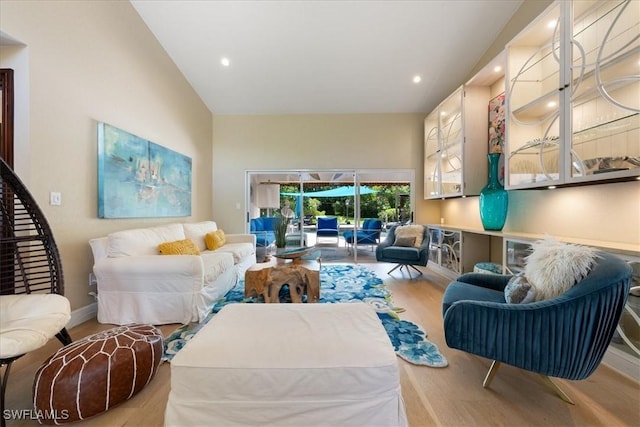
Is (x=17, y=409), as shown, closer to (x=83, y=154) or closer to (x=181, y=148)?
(x=83, y=154)

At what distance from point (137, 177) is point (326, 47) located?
3.28 metres

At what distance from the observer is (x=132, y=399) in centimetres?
147

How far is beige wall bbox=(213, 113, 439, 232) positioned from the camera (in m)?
5.36

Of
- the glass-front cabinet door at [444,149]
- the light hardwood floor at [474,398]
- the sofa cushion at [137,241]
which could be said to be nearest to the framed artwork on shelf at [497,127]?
the glass-front cabinet door at [444,149]

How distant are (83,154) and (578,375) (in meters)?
4.24

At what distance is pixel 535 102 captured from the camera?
2.48 meters

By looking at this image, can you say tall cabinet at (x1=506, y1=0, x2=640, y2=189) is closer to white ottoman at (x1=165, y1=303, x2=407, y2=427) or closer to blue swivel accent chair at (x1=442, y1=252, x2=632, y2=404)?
blue swivel accent chair at (x1=442, y1=252, x2=632, y2=404)

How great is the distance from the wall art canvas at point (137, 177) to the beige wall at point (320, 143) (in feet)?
4.33

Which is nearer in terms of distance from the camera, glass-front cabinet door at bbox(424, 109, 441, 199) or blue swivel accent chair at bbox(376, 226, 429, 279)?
blue swivel accent chair at bbox(376, 226, 429, 279)

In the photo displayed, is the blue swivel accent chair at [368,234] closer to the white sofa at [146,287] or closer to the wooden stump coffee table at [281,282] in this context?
the wooden stump coffee table at [281,282]

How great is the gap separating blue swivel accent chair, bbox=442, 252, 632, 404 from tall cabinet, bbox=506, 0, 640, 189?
107 centimetres

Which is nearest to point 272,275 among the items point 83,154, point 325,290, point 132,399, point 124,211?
point 325,290

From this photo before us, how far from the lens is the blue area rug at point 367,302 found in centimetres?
193

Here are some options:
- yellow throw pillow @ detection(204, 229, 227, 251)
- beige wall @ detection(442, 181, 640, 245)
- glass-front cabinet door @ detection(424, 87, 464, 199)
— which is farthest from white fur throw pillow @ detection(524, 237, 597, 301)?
yellow throw pillow @ detection(204, 229, 227, 251)
